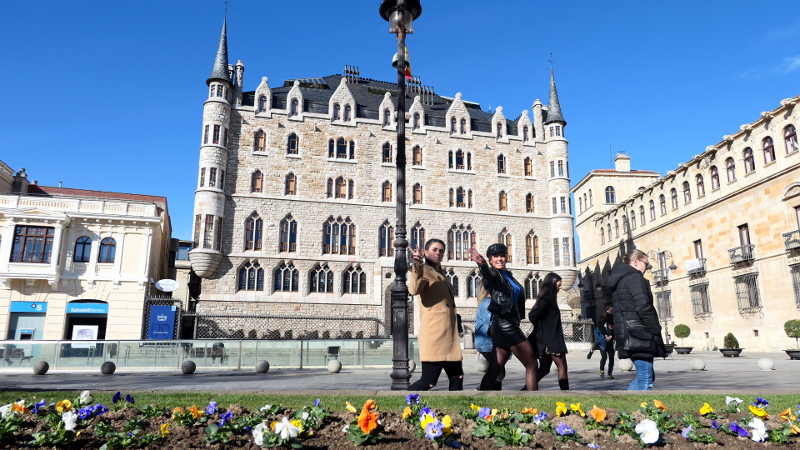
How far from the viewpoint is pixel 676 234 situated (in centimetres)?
3244

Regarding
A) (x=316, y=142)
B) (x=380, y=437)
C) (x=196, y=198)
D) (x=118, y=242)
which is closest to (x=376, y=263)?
(x=316, y=142)

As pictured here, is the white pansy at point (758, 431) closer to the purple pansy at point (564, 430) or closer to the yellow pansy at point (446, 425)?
the purple pansy at point (564, 430)

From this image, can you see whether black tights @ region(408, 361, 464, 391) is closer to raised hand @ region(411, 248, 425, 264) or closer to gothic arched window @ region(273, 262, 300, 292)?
raised hand @ region(411, 248, 425, 264)

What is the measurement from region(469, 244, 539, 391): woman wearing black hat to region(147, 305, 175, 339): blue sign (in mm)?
24646

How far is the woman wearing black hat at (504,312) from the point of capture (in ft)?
18.9

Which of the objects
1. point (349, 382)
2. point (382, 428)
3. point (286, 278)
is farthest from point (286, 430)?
point (286, 278)

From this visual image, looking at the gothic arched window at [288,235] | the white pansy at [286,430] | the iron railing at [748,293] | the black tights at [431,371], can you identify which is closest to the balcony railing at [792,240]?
the iron railing at [748,293]

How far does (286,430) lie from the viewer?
11.2 ft

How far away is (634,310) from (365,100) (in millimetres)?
33185

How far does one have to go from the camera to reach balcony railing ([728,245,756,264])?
2559cm

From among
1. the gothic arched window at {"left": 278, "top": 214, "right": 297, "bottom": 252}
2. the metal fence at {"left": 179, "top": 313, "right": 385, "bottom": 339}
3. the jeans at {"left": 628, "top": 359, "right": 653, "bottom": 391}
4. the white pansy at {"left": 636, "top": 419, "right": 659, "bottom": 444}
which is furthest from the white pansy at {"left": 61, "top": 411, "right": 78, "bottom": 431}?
the gothic arched window at {"left": 278, "top": 214, "right": 297, "bottom": 252}

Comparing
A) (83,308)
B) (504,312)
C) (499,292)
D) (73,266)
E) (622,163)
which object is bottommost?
(504,312)

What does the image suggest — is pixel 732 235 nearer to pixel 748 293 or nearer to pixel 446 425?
pixel 748 293

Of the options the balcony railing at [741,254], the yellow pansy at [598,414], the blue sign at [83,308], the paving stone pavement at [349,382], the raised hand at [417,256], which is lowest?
the paving stone pavement at [349,382]
